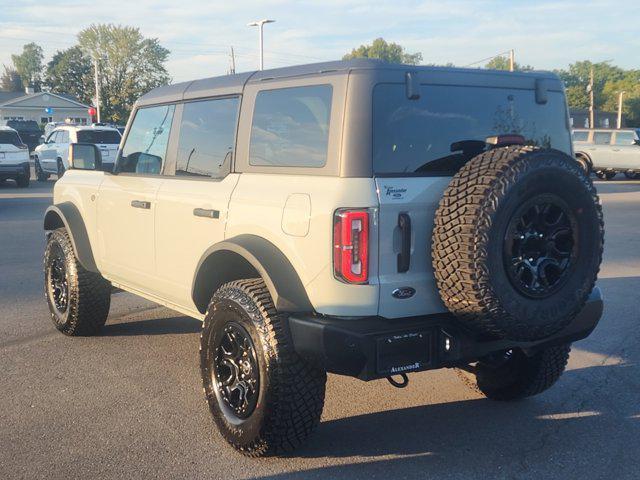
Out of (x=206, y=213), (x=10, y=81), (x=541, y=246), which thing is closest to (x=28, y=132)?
(x=206, y=213)

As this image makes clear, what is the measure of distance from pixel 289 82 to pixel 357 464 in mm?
2109

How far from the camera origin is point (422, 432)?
438 centimetres

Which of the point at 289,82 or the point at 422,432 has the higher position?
the point at 289,82

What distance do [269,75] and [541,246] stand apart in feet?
5.99

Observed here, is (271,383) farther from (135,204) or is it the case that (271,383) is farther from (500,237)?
(135,204)

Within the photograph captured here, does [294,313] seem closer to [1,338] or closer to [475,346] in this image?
[475,346]

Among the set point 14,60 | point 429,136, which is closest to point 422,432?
point 429,136

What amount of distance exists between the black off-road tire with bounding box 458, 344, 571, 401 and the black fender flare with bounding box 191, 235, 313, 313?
1604mm

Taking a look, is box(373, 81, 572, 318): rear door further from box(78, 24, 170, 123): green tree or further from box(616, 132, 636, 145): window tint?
box(78, 24, 170, 123): green tree

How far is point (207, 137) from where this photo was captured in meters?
4.80

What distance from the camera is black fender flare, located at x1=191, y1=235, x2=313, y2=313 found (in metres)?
3.72

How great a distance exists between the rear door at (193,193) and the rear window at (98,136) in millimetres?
18606

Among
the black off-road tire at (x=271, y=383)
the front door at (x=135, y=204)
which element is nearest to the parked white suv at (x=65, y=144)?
the front door at (x=135, y=204)

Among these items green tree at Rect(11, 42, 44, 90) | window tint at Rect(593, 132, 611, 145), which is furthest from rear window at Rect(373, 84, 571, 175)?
green tree at Rect(11, 42, 44, 90)
